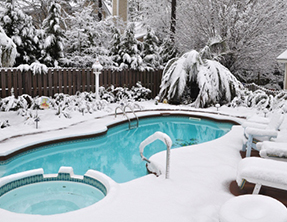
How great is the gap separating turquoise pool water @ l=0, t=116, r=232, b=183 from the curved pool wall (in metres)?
1.00

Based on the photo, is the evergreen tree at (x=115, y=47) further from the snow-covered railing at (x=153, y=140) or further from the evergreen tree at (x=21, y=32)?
the snow-covered railing at (x=153, y=140)

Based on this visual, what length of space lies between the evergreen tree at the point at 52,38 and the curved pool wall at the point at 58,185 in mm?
7275

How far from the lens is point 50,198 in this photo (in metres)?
3.93

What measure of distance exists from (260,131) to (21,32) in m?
8.83

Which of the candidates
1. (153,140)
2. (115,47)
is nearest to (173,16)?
(115,47)

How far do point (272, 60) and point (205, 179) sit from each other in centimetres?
1242

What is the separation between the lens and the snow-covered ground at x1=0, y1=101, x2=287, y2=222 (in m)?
2.96

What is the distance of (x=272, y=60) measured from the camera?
14555 millimetres

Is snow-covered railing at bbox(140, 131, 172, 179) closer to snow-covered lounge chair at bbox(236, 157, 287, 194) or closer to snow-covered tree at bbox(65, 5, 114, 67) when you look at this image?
snow-covered lounge chair at bbox(236, 157, 287, 194)

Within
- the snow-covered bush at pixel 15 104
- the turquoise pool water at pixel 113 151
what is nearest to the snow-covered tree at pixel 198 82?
the turquoise pool water at pixel 113 151

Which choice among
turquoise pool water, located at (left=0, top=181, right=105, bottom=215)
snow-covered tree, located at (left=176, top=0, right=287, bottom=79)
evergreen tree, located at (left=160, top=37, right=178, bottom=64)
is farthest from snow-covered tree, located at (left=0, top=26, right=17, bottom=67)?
snow-covered tree, located at (left=176, top=0, right=287, bottom=79)

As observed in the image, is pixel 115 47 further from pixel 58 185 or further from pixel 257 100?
pixel 58 185

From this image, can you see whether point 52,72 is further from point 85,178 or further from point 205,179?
point 205,179

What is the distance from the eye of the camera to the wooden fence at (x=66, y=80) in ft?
28.5
